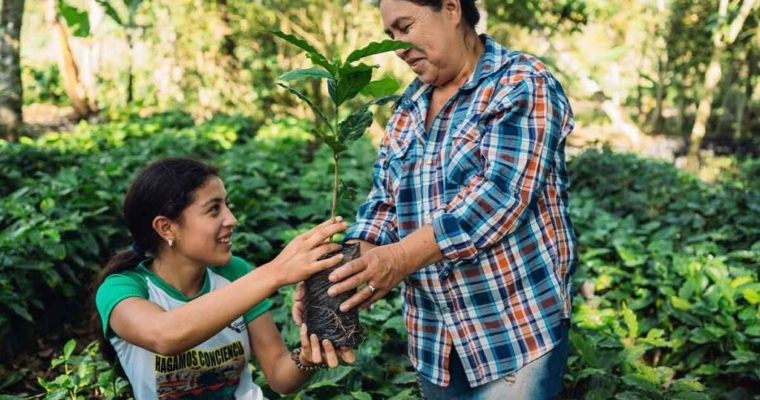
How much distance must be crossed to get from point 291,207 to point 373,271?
3602 mm

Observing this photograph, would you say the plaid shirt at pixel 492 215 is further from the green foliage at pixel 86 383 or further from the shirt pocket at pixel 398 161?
the green foliage at pixel 86 383

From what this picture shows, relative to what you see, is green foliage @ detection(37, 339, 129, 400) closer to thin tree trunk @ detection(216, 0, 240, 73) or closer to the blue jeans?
the blue jeans

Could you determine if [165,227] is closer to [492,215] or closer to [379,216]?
[379,216]

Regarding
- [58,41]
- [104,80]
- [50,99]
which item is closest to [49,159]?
[58,41]

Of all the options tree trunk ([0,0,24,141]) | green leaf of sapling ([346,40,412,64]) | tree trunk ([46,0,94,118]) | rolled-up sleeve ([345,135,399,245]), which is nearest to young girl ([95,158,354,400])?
rolled-up sleeve ([345,135,399,245])

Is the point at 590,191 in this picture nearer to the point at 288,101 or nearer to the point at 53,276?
the point at 53,276

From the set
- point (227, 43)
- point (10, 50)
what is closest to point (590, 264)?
point (10, 50)

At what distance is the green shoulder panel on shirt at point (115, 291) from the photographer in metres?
1.80

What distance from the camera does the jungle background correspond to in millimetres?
2820

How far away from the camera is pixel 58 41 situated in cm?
1212

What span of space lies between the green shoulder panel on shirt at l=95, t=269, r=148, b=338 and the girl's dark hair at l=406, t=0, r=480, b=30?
40.6 inches

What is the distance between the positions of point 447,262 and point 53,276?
98.2 inches

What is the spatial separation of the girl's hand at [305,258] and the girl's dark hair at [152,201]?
19.1 inches

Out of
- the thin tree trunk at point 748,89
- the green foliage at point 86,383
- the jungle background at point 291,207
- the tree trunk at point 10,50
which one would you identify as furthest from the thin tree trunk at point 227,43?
the thin tree trunk at point 748,89
